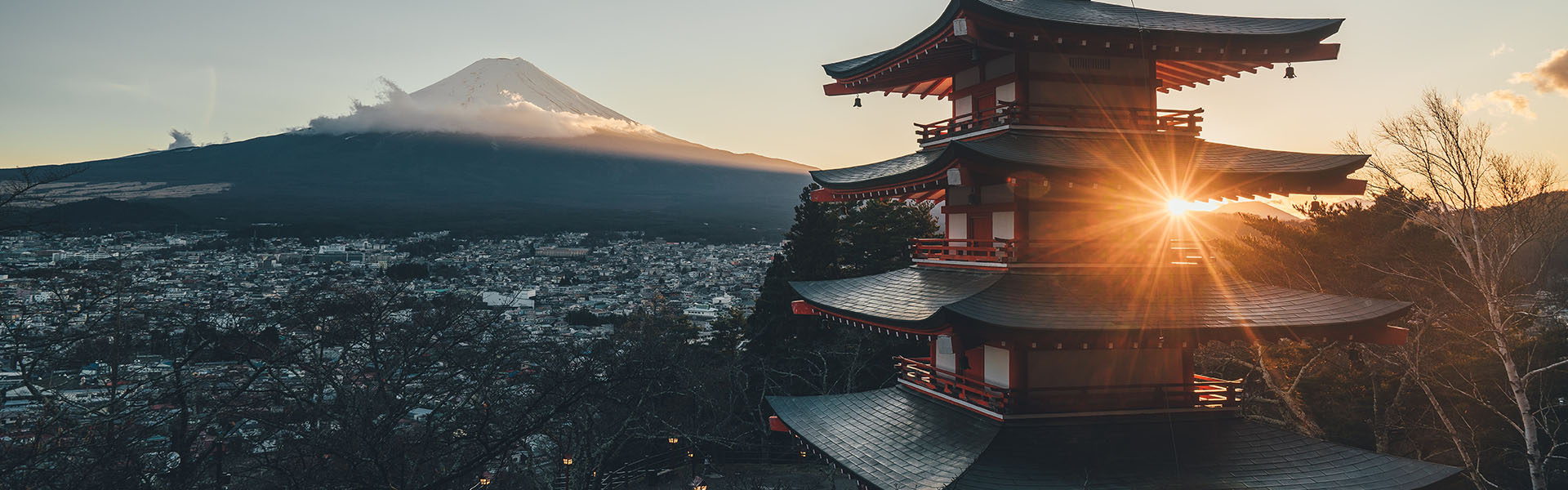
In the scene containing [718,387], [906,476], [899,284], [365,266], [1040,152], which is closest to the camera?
[906,476]

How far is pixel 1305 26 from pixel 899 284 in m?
6.05

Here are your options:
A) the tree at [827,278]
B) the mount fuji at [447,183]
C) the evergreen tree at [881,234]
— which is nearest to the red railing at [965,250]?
the tree at [827,278]

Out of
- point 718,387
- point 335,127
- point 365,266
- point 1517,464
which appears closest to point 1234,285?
point 1517,464

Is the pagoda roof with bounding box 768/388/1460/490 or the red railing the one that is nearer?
the pagoda roof with bounding box 768/388/1460/490

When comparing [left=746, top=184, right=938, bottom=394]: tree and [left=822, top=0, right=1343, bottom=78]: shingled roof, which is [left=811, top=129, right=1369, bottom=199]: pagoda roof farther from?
[left=746, top=184, right=938, bottom=394]: tree

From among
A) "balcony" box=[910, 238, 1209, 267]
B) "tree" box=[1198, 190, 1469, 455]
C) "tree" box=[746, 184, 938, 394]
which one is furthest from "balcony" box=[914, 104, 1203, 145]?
"tree" box=[746, 184, 938, 394]

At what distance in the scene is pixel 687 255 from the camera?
A: 10375 cm

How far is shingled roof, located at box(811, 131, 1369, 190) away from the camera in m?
8.27

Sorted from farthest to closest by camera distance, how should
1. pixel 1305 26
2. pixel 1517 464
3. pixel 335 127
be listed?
pixel 335 127 < pixel 1517 464 < pixel 1305 26

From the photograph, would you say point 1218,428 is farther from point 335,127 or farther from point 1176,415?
point 335,127

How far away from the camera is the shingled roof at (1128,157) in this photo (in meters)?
8.27

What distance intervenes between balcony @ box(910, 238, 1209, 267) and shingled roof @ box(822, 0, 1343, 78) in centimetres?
257

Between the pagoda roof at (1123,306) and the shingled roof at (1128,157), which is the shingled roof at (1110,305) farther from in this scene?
the shingled roof at (1128,157)

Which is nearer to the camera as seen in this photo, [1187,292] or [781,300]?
A: [1187,292]
